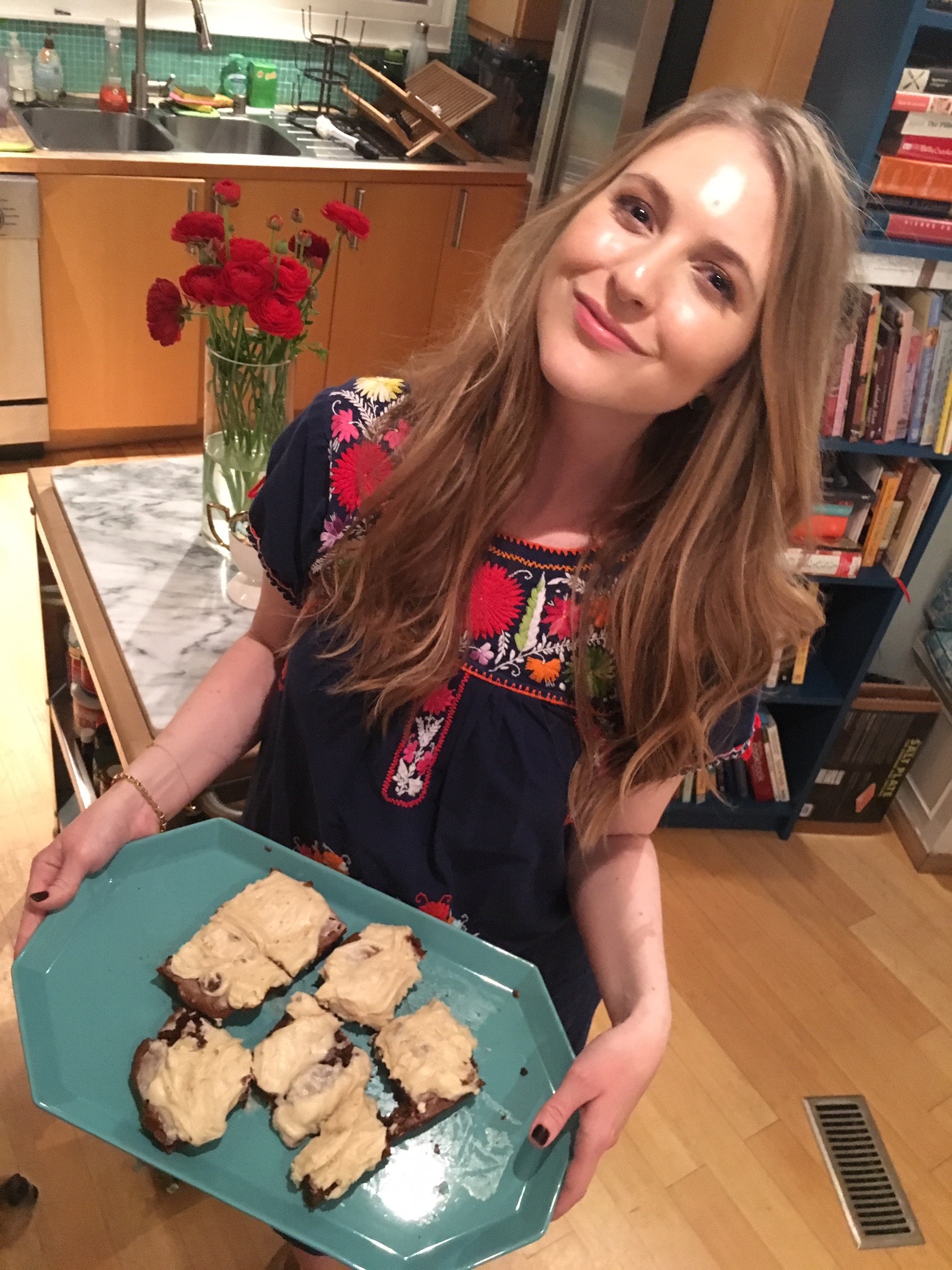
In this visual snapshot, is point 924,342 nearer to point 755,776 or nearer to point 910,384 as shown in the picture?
point 910,384

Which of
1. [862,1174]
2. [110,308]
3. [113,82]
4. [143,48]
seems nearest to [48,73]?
[113,82]

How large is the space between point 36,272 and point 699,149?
8.17ft

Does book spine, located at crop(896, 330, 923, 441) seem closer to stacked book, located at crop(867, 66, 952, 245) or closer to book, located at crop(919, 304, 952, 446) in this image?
book, located at crop(919, 304, 952, 446)

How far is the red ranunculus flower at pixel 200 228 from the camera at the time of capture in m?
1.18

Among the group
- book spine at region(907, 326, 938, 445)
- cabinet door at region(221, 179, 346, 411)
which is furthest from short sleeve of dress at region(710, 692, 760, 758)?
cabinet door at region(221, 179, 346, 411)

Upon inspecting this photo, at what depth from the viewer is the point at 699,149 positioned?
86 cm

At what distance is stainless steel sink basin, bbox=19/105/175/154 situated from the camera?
3.04 meters

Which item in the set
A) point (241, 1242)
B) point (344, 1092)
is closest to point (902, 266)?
point (344, 1092)

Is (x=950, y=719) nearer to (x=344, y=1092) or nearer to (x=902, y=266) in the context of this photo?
(x=902, y=266)

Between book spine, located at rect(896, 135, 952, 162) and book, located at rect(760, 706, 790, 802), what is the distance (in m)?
1.18

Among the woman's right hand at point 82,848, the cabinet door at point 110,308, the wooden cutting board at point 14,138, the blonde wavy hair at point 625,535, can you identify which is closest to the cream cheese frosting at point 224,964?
the woman's right hand at point 82,848

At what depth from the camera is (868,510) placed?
2.01 m

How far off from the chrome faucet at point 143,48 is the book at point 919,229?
7.28 feet

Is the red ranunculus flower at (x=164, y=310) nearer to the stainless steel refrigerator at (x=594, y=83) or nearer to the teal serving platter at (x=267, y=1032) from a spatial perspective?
the teal serving platter at (x=267, y=1032)
